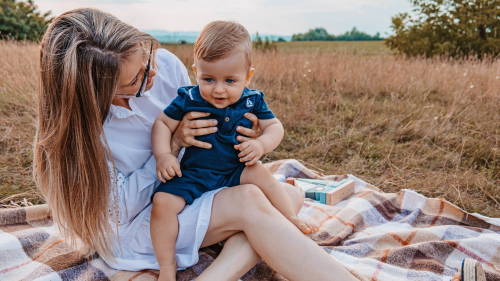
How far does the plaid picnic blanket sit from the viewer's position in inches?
70.0

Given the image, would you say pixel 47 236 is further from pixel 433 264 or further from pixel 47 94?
pixel 433 264

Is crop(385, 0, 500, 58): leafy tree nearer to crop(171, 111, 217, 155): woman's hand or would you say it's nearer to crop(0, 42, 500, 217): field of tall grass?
crop(0, 42, 500, 217): field of tall grass

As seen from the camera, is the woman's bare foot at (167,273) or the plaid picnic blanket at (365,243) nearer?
the woman's bare foot at (167,273)

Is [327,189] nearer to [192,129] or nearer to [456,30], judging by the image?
[192,129]

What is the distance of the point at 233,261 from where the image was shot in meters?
1.58

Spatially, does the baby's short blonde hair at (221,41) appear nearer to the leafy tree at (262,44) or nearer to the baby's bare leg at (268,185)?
the baby's bare leg at (268,185)

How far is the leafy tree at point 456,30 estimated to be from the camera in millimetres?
7523

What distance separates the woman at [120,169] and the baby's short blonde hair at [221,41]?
26cm

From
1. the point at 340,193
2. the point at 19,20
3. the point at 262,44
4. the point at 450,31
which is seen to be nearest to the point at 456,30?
the point at 450,31

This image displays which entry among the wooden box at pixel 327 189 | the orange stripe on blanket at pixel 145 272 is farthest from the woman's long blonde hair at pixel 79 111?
the wooden box at pixel 327 189

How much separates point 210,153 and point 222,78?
368 mm

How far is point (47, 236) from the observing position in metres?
2.07

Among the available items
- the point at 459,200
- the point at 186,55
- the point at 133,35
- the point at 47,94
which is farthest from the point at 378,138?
the point at 186,55

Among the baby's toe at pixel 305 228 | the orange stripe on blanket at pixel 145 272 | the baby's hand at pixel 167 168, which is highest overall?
the baby's hand at pixel 167 168
